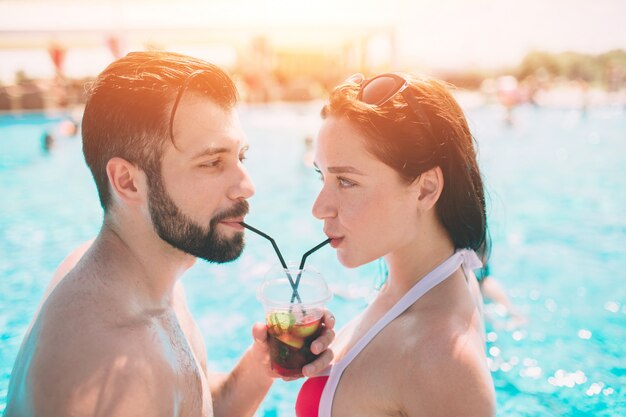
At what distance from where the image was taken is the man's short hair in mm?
1913

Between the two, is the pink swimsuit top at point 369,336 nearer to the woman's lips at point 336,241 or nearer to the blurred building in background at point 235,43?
the woman's lips at point 336,241

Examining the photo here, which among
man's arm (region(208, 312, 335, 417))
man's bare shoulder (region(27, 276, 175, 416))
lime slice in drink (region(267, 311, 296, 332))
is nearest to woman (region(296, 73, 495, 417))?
lime slice in drink (region(267, 311, 296, 332))

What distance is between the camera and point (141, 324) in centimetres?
180

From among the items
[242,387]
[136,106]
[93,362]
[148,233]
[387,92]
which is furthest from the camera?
[242,387]

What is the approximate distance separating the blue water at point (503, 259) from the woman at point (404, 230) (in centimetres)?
47

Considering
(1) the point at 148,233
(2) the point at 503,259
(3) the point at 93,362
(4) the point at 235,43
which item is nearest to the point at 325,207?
(1) the point at 148,233

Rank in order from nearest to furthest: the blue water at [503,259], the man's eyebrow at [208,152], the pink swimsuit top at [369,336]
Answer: the pink swimsuit top at [369,336]
the man's eyebrow at [208,152]
the blue water at [503,259]

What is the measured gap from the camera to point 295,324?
1.82 m

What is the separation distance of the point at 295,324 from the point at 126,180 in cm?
85

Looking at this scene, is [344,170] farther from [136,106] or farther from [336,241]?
[136,106]

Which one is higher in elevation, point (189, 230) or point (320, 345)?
point (189, 230)

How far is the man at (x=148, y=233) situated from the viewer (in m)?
1.63

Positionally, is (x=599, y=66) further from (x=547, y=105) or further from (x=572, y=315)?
(x=572, y=315)

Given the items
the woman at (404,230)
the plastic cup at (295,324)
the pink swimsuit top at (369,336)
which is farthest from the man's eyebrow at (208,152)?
the pink swimsuit top at (369,336)
